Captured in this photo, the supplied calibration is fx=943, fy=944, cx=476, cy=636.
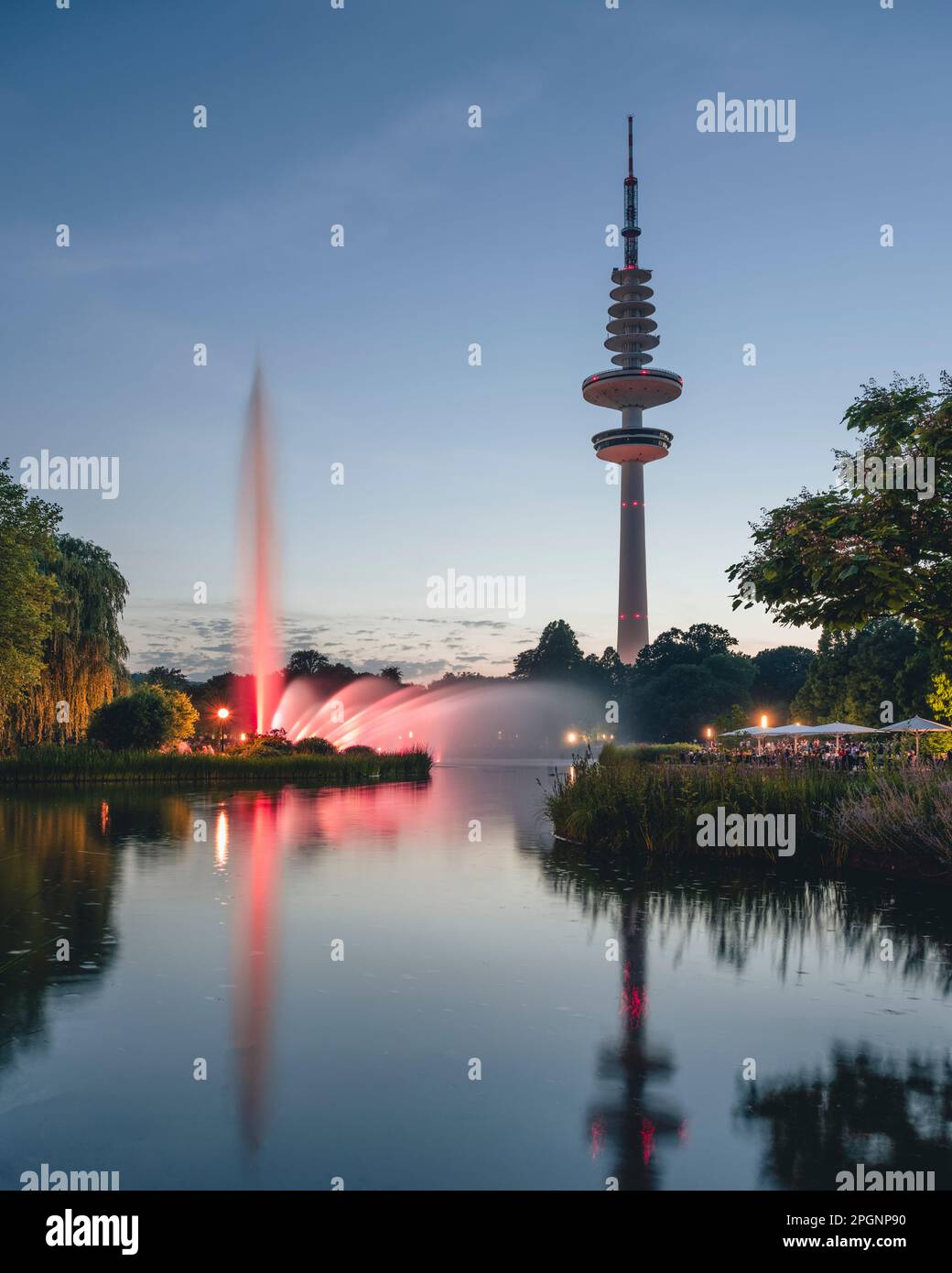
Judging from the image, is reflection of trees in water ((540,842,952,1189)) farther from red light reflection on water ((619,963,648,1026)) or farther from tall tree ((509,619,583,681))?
tall tree ((509,619,583,681))

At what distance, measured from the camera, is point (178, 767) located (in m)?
44.5

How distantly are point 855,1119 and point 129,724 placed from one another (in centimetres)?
4716

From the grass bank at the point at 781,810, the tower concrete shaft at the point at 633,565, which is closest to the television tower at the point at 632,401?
the tower concrete shaft at the point at 633,565

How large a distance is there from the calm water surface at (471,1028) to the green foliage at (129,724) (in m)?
33.4

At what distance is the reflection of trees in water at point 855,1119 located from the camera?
5.59m

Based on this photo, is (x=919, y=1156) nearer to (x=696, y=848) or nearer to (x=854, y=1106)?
(x=854, y=1106)

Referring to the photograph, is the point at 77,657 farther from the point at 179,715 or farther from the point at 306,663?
the point at 306,663

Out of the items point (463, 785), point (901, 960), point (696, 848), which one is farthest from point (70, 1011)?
point (463, 785)

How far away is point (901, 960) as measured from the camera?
1066 centimetres

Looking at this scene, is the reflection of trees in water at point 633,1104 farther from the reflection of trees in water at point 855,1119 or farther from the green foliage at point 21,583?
the green foliage at point 21,583

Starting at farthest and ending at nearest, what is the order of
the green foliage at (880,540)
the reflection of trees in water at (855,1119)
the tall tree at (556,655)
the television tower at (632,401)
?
the tall tree at (556,655) → the television tower at (632,401) → the green foliage at (880,540) → the reflection of trees in water at (855,1119)

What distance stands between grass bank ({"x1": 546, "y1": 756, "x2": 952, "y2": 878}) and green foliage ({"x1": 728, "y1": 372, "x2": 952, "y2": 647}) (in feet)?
11.2

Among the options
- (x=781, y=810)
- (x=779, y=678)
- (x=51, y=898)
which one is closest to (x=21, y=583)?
(x=51, y=898)

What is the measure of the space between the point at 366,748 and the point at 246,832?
3028 centimetres
